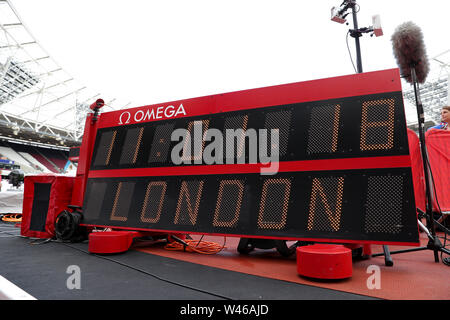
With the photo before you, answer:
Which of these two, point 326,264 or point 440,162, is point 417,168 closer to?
point 440,162

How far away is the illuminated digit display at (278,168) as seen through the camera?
Result: 2135 mm

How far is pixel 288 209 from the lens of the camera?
237 cm

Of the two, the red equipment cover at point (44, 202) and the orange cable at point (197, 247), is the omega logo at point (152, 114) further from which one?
the orange cable at point (197, 247)

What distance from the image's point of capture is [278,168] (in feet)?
8.23

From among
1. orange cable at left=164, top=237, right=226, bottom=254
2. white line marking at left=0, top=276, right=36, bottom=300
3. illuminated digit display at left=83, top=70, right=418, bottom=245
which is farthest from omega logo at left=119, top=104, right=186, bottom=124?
white line marking at left=0, top=276, right=36, bottom=300

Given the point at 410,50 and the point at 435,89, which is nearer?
the point at 410,50

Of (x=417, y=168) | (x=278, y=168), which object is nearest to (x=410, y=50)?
(x=278, y=168)

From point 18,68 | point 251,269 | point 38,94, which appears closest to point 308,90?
point 251,269

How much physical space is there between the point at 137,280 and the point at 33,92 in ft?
86.9

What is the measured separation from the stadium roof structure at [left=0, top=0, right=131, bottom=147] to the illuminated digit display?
1716cm

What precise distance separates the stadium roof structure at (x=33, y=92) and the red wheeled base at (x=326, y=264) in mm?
19175

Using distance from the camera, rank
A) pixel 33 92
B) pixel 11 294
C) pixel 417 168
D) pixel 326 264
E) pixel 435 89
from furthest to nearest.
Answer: pixel 33 92
pixel 435 89
pixel 417 168
pixel 326 264
pixel 11 294

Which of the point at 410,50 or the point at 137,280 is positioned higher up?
the point at 410,50

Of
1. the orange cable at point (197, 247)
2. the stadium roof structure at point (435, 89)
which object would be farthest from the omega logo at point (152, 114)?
the stadium roof structure at point (435, 89)
